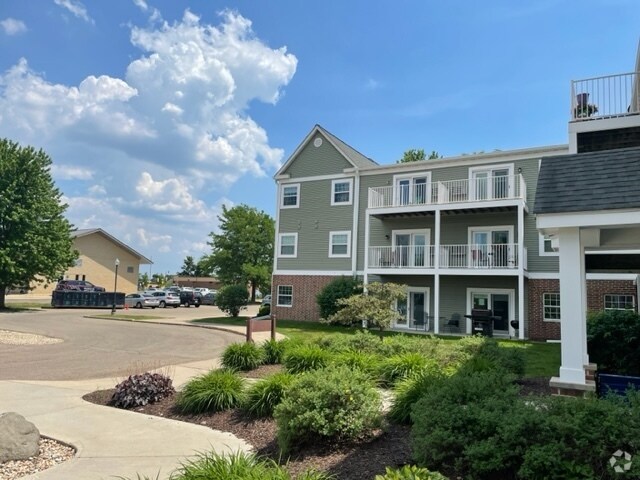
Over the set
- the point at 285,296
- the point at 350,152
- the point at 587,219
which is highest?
the point at 350,152

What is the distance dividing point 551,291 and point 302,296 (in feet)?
40.4

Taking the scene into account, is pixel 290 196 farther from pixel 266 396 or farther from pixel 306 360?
pixel 266 396

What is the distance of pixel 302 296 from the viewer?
84.5 ft

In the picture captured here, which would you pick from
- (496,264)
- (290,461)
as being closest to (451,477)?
(290,461)

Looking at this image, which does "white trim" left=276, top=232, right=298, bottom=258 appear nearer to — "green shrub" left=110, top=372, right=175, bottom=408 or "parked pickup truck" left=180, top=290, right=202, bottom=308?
"green shrub" left=110, top=372, right=175, bottom=408

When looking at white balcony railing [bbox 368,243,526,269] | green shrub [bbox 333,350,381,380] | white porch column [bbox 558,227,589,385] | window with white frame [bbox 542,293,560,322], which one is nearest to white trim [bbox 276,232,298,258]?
white balcony railing [bbox 368,243,526,269]

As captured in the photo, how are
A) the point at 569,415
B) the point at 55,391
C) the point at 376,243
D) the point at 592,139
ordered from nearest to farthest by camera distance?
the point at 569,415
the point at 55,391
the point at 592,139
the point at 376,243

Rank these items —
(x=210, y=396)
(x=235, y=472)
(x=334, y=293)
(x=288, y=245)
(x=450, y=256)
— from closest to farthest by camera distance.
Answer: (x=235, y=472)
(x=210, y=396)
(x=450, y=256)
(x=334, y=293)
(x=288, y=245)

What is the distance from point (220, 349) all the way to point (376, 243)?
11.7 m

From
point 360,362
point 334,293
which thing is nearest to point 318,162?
point 334,293

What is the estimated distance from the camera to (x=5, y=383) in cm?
927

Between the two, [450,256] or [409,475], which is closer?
[409,475]

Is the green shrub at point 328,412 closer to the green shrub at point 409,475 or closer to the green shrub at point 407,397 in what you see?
the green shrub at point 407,397

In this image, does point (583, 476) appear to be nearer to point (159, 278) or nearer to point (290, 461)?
point (290, 461)
